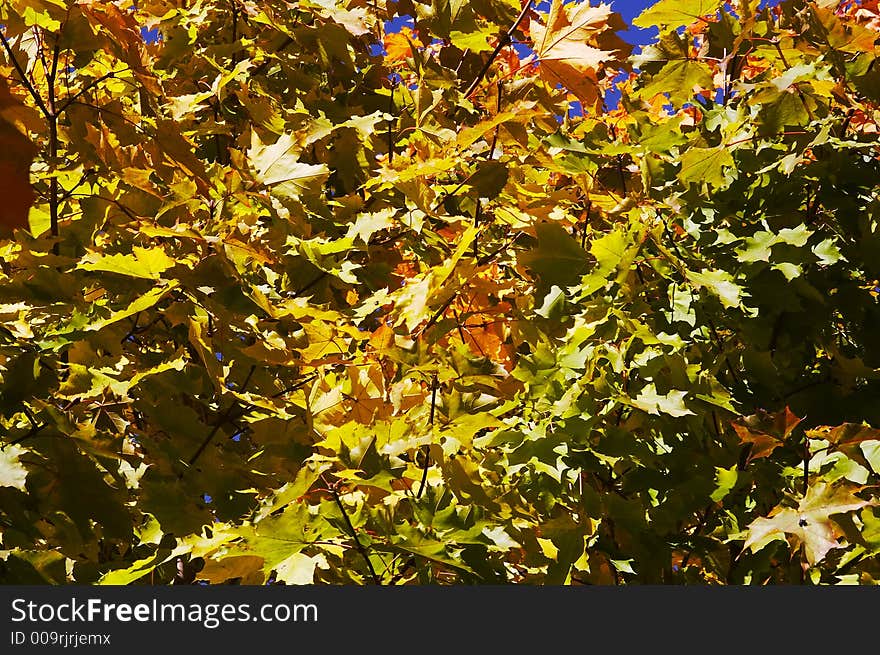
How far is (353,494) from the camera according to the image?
6.78 ft

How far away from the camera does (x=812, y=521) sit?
5.60 feet

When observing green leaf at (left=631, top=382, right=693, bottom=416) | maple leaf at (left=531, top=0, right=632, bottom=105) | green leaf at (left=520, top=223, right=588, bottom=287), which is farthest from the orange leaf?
green leaf at (left=631, top=382, right=693, bottom=416)

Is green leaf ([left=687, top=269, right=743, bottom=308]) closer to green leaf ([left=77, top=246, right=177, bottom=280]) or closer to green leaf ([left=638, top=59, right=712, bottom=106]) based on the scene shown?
green leaf ([left=638, top=59, right=712, bottom=106])

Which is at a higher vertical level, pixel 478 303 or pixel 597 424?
pixel 478 303

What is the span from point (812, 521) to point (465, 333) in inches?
46.0

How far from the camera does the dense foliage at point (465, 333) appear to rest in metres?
1.86

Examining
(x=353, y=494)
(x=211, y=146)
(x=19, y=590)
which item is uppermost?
(x=211, y=146)

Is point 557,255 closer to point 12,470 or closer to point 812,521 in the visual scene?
point 812,521

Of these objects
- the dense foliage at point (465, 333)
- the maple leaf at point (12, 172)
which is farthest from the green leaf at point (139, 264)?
the maple leaf at point (12, 172)

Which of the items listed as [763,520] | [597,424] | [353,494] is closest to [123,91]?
[353,494]

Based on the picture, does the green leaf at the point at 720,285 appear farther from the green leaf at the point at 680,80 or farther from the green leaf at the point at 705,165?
the green leaf at the point at 680,80

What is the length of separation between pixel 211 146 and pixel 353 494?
59.3 inches

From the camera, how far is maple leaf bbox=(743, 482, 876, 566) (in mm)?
1672

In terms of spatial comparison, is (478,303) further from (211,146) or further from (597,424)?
(211,146)
